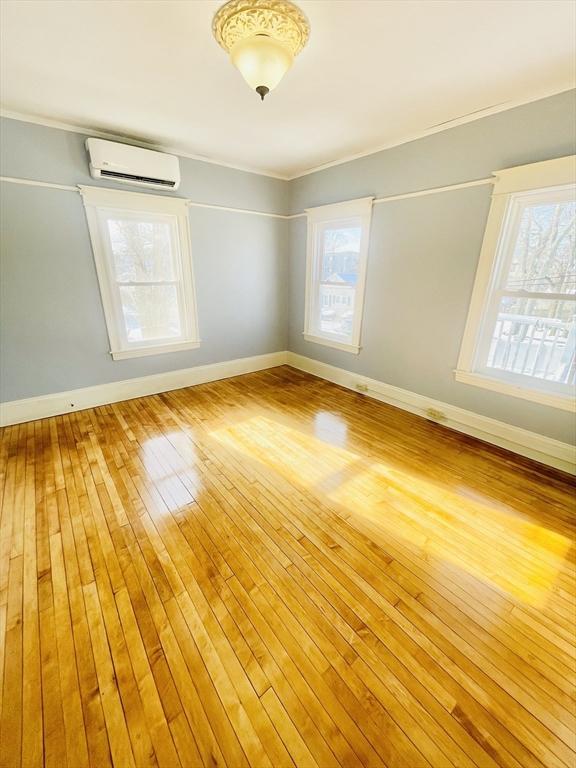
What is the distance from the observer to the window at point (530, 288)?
221 cm

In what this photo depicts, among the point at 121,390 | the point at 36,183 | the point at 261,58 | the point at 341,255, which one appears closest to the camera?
the point at 261,58

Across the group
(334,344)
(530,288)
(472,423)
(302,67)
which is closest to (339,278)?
(334,344)

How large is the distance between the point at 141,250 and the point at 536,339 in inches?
153

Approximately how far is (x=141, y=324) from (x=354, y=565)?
A: 128 inches

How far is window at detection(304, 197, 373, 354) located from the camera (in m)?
3.51

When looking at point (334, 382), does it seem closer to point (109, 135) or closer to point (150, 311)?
point (150, 311)

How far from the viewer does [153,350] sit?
3.64 meters

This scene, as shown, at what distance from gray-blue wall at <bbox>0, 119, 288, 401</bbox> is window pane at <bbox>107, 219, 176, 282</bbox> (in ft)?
0.88

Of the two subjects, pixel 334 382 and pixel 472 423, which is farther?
pixel 334 382

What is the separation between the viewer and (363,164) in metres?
3.28

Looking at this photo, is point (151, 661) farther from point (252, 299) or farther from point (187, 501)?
point (252, 299)

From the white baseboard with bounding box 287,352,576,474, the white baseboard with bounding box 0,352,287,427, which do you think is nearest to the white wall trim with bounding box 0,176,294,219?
the white baseboard with bounding box 0,352,287,427

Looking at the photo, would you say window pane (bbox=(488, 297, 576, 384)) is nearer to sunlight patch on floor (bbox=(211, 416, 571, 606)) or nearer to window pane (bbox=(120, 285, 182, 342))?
sunlight patch on floor (bbox=(211, 416, 571, 606))

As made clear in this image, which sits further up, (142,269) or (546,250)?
(546,250)
